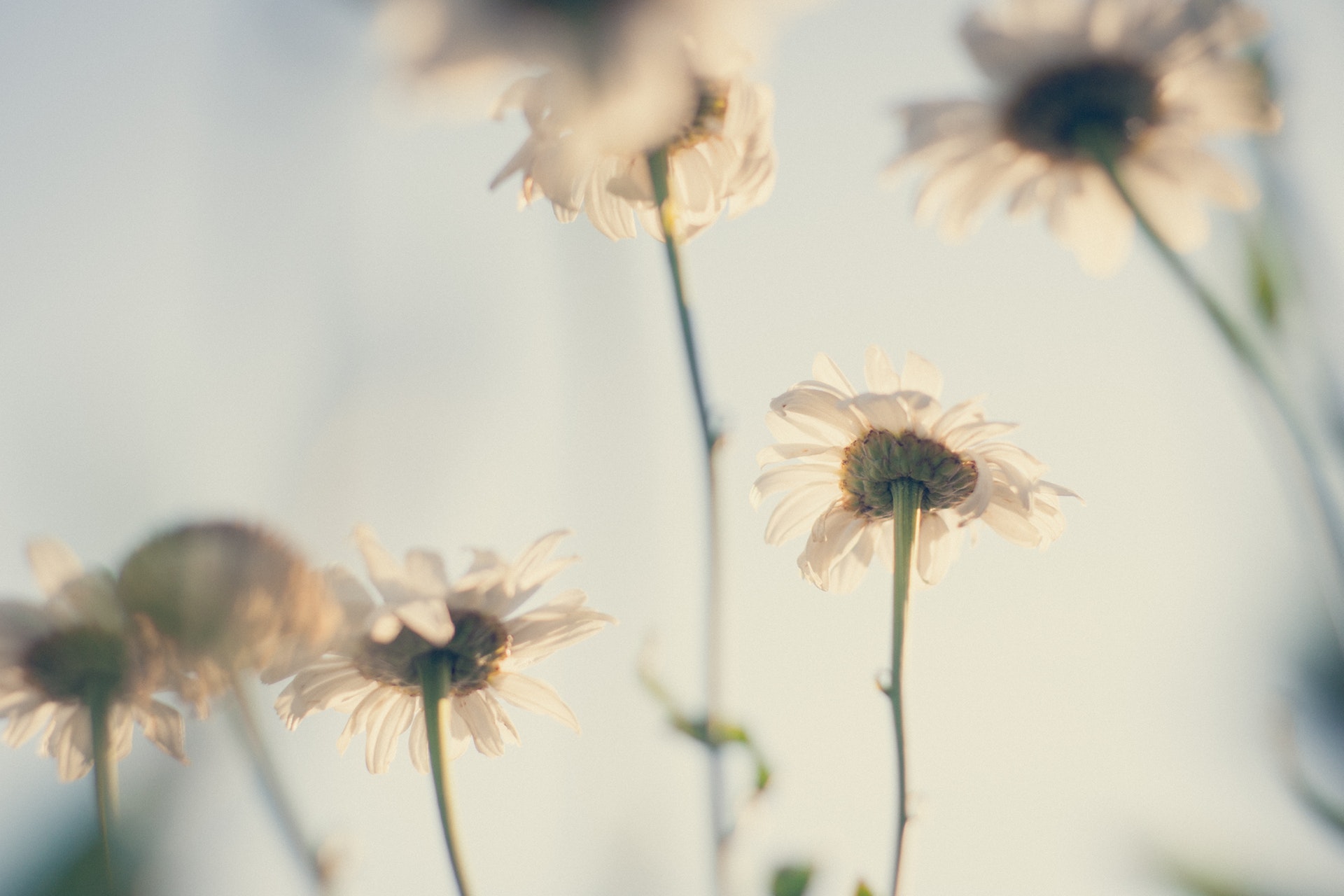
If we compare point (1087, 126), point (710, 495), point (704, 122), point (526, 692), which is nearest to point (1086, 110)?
point (1087, 126)

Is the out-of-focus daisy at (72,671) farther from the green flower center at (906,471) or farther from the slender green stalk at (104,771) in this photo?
the green flower center at (906,471)

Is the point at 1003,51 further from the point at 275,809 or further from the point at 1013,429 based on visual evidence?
the point at 275,809

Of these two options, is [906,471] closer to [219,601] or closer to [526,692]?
[526,692]

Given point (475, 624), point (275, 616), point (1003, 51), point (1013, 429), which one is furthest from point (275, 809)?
point (1003, 51)

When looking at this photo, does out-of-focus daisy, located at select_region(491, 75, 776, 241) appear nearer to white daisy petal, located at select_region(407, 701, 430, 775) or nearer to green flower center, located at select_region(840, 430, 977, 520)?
green flower center, located at select_region(840, 430, 977, 520)

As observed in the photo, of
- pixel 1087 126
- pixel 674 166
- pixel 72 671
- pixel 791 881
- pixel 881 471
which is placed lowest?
pixel 791 881
